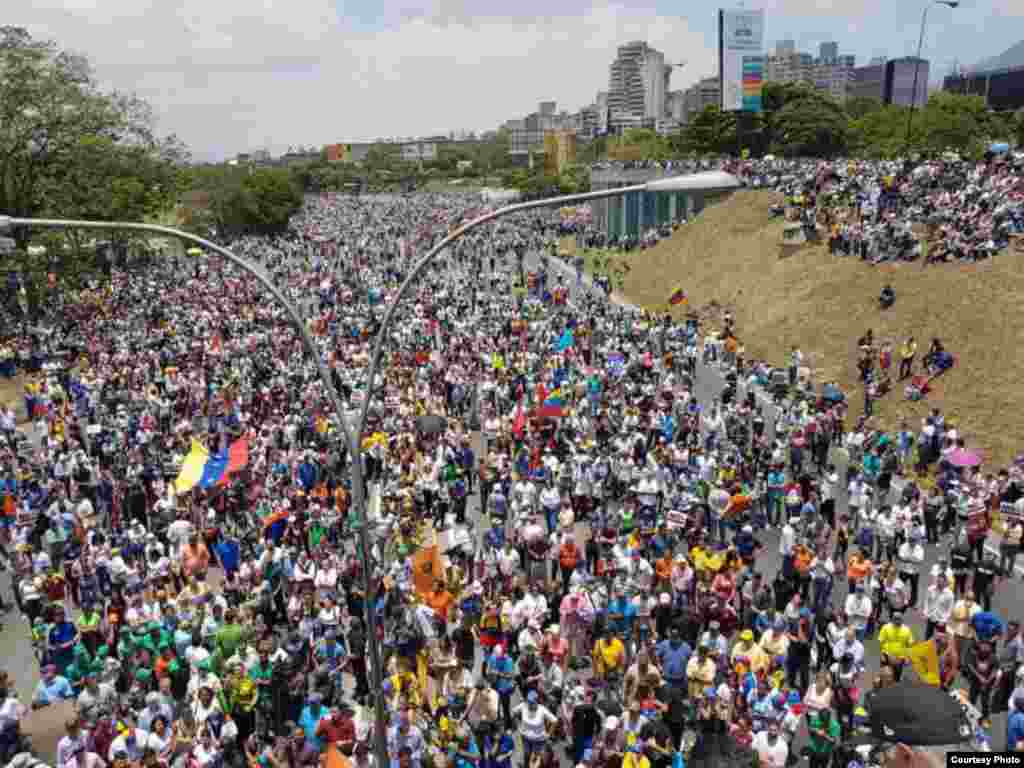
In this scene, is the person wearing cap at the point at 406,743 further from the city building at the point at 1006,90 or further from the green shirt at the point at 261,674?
the city building at the point at 1006,90

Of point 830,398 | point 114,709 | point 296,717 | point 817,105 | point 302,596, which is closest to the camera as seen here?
point 114,709

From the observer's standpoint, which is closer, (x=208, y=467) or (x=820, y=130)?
(x=208, y=467)

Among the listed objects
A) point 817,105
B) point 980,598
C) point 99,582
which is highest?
point 817,105

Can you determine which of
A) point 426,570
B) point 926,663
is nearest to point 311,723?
point 426,570

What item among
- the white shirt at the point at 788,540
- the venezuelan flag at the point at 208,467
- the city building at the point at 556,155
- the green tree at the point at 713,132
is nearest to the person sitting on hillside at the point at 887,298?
the white shirt at the point at 788,540

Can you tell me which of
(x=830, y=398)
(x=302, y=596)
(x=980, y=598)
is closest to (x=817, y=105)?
(x=830, y=398)

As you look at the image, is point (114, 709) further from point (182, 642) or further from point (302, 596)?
point (302, 596)

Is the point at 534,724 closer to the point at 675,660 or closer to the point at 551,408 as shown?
the point at 675,660
